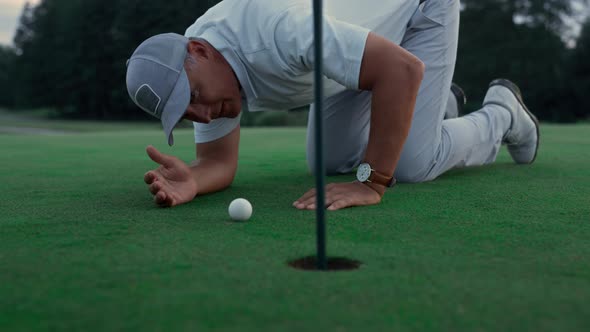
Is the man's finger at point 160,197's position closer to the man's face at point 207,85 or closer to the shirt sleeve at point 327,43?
the man's face at point 207,85

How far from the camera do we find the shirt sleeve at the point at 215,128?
10.5ft

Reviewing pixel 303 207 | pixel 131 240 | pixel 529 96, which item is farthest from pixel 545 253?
pixel 529 96

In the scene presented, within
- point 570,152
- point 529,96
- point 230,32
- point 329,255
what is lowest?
point 529,96

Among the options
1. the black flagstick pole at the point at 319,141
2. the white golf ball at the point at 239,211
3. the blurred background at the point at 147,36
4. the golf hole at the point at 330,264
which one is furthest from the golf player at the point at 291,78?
the blurred background at the point at 147,36

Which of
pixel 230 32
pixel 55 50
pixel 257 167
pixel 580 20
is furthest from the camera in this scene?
pixel 55 50

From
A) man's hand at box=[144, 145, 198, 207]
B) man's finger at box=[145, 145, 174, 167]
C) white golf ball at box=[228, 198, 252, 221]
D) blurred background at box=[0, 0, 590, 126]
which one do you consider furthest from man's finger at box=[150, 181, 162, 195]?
blurred background at box=[0, 0, 590, 126]

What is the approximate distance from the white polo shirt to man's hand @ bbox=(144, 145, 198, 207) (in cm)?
43

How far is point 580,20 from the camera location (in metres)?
32.5

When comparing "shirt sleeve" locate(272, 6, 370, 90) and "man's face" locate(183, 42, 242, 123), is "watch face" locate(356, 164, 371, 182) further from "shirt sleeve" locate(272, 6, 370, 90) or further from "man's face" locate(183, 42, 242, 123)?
"man's face" locate(183, 42, 242, 123)

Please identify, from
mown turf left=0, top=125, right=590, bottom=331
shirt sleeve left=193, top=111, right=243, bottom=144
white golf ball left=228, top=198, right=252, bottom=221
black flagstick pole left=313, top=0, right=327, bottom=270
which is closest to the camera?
mown turf left=0, top=125, right=590, bottom=331

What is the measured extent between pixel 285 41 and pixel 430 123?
1.19 m

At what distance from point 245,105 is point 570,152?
3205 millimetres

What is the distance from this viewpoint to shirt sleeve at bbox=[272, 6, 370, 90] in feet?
8.07

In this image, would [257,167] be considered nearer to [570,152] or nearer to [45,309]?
[570,152]
